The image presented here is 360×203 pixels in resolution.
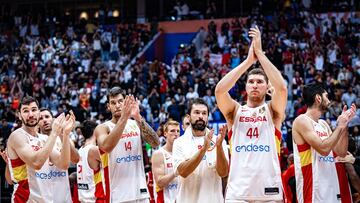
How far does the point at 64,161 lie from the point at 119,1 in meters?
32.1

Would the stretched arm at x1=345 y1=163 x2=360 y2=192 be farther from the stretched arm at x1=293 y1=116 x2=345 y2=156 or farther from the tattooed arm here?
the tattooed arm

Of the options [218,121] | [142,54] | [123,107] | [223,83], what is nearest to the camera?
[223,83]

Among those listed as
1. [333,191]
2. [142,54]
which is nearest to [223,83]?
[333,191]

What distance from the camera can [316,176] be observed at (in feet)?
31.0

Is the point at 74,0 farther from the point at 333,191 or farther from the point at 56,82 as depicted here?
the point at 333,191

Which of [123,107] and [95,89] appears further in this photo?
[95,89]

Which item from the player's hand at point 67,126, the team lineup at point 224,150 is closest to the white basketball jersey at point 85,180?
the team lineup at point 224,150

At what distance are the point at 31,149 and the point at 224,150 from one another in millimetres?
2570

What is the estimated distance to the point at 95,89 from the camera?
29.8m

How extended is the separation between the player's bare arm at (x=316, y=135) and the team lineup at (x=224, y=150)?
0.01m

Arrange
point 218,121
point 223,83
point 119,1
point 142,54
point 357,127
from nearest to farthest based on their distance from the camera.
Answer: point 223,83, point 357,127, point 218,121, point 142,54, point 119,1

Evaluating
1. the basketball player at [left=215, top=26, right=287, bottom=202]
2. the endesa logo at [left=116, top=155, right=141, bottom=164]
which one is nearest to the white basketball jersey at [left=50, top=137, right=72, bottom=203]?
the endesa logo at [left=116, top=155, right=141, bottom=164]

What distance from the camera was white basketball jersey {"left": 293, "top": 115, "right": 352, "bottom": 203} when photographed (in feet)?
30.9

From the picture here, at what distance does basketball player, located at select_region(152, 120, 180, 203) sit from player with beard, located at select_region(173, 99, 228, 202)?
610mm
